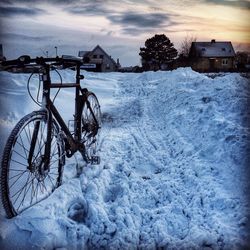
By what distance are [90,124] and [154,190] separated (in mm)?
1596

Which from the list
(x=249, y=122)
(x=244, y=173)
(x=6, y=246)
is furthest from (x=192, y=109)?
(x=6, y=246)

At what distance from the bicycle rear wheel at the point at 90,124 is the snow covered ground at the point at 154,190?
0.19m

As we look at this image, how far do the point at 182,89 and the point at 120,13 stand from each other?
552 cm

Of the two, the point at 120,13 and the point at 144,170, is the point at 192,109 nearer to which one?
the point at 144,170

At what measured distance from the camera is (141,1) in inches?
132

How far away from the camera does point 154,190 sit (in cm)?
366

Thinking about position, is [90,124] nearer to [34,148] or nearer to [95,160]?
[95,160]

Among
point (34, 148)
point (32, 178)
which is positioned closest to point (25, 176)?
point (32, 178)

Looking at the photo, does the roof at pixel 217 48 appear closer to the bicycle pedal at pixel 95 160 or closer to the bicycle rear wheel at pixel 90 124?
the bicycle rear wheel at pixel 90 124

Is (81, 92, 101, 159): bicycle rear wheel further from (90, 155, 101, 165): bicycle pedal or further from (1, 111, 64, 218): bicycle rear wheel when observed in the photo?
(1, 111, 64, 218): bicycle rear wheel

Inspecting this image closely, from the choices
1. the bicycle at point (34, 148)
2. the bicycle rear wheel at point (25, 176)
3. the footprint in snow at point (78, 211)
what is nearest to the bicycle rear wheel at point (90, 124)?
the bicycle at point (34, 148)

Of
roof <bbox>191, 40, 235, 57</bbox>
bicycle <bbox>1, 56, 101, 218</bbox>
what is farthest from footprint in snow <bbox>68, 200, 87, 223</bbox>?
roof <bbox>191, 40, 235, 57</bbox>

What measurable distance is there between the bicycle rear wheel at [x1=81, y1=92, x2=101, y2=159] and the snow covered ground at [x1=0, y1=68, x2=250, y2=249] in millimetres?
195

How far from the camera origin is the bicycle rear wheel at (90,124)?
4.59 meters
